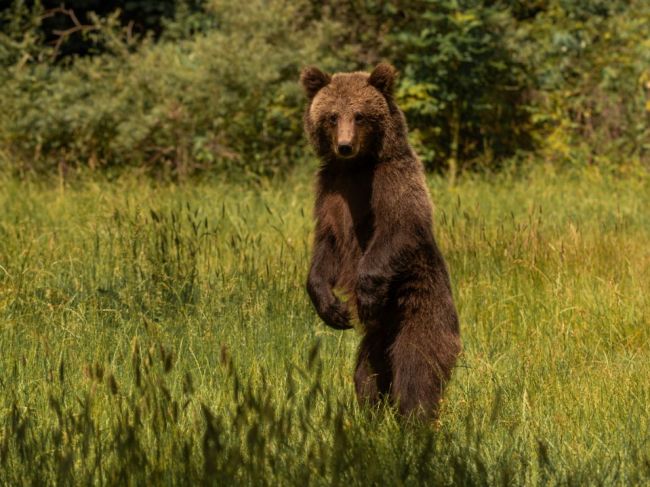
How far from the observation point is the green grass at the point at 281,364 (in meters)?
3.12

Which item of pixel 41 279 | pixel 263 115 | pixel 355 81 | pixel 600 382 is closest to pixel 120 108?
pixel 263 115

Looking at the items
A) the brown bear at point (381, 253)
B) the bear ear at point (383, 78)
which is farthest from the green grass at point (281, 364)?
the bear ear at point (383, 78)

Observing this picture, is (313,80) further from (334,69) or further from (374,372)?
(334,69)

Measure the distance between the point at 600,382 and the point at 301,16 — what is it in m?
8.62

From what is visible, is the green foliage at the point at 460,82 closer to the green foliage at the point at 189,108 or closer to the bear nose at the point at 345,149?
the green foliage at the point at 189,108

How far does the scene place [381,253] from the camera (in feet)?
14.2

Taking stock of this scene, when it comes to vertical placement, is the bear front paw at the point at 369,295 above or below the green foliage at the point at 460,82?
below

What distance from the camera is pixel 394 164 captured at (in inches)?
179

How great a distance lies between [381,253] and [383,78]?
898 mm

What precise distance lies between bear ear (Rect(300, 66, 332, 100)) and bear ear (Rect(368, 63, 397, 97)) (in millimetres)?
236

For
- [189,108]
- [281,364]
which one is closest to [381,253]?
[281,364]

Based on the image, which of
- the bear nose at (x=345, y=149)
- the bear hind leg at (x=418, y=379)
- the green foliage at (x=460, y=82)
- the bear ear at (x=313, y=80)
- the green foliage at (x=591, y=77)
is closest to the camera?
the bear hind leg at (x=418, y=379)

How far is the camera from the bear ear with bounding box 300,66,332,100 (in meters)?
4.88

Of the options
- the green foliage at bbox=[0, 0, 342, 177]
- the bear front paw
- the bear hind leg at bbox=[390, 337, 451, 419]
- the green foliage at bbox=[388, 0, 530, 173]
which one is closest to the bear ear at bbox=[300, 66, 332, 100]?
the bear front paw
